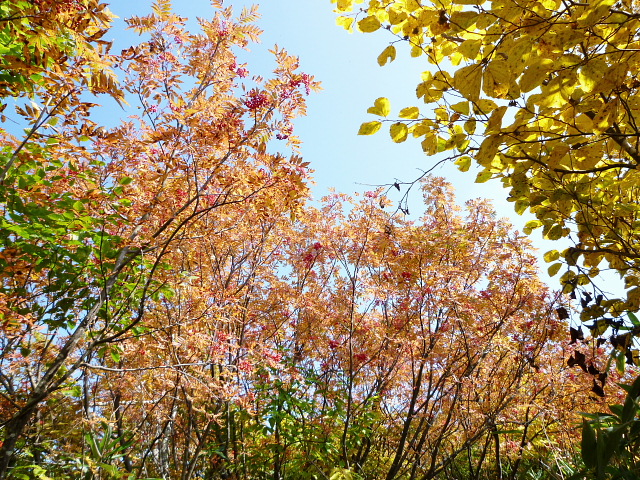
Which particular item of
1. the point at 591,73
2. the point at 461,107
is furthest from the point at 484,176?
the point at 591,73

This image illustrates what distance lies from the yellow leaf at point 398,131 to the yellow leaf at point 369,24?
0.36m

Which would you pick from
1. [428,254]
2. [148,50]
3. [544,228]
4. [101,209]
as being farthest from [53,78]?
[428,254]

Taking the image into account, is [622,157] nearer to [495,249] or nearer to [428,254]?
[428,254]

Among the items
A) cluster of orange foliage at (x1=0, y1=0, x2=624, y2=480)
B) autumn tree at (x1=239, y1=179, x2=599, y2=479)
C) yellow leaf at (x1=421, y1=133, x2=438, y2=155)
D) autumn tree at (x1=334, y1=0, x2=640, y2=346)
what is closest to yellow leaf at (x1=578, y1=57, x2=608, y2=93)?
autumn tree at (x1=334, y1=0, x2=640, y2=346)

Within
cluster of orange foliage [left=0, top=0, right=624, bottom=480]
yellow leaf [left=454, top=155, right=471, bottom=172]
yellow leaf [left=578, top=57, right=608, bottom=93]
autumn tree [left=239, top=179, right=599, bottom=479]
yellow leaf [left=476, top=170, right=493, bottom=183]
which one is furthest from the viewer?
autumn tree [left=239, top=179, right=599, bottom=479]

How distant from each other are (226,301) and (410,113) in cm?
300

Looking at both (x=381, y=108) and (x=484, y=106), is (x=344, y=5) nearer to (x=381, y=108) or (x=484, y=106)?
(x=381, y=108)

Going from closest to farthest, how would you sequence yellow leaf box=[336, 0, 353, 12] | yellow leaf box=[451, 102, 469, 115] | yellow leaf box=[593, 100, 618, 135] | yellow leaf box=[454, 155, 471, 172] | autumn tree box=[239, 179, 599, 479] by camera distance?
1. yellow leaf box=[593, 100, 618, 135]
2. yellow leaf box=[451, 102, 469, 115]
3. yellow leaf box=[336, 0, 353, 12]
4. yellow leaf box=[454, 155, 471, 172]
5. autumn tree box=[239, 179, 599, 479]

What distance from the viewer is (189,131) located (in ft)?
8.93

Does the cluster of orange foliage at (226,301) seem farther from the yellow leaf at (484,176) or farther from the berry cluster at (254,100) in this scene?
the yellow leaf at (484,176)

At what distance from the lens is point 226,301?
12.3 ft

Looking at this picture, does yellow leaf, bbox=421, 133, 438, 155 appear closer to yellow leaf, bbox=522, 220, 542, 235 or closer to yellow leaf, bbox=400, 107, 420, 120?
yellow leaf, bbox=400, 107, 420, 120

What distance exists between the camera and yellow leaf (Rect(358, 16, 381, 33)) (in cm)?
129

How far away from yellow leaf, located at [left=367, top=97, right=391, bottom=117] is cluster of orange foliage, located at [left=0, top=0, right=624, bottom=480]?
1.43 m
